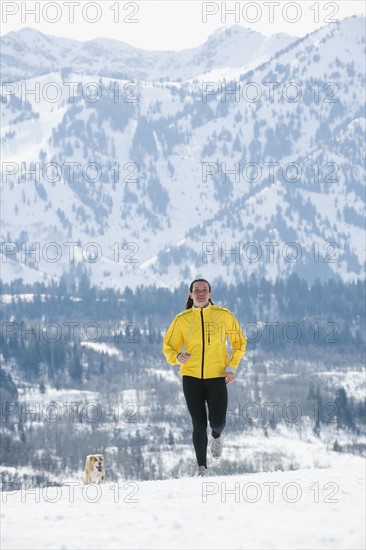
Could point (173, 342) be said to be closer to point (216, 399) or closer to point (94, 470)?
point (216, 399)

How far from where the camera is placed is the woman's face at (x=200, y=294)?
19625 millimetres

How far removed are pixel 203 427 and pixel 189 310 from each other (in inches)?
82.1

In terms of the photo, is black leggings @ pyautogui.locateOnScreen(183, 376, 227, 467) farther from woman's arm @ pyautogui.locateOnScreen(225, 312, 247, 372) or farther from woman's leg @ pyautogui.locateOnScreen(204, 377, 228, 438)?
woman's arm @ pyautogui.locateOnScreen(225, 312, 247, 372)

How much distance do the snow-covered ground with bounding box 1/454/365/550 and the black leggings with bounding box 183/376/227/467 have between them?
98 cm

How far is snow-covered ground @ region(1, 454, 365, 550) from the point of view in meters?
14.1

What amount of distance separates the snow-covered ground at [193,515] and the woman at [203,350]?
141 cm

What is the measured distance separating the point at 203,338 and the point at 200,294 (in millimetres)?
767

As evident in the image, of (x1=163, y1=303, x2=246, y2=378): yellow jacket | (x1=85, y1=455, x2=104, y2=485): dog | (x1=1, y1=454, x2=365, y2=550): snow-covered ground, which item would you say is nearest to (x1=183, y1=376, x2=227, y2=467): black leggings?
(x1=163, y1=303, x2=246, y2=378): yellow jacket

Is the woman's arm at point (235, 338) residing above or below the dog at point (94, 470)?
above

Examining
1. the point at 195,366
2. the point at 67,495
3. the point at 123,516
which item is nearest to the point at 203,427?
the point at 195,366

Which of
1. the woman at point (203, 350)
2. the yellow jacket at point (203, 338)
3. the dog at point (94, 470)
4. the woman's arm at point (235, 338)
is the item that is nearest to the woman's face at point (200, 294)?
the woman at point (203, 350)

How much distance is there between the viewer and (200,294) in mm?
19609

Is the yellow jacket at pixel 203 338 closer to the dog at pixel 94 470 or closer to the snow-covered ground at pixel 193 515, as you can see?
the snow-covered ground at pixel 193 515

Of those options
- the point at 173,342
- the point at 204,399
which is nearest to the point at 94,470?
the point at 204,399
